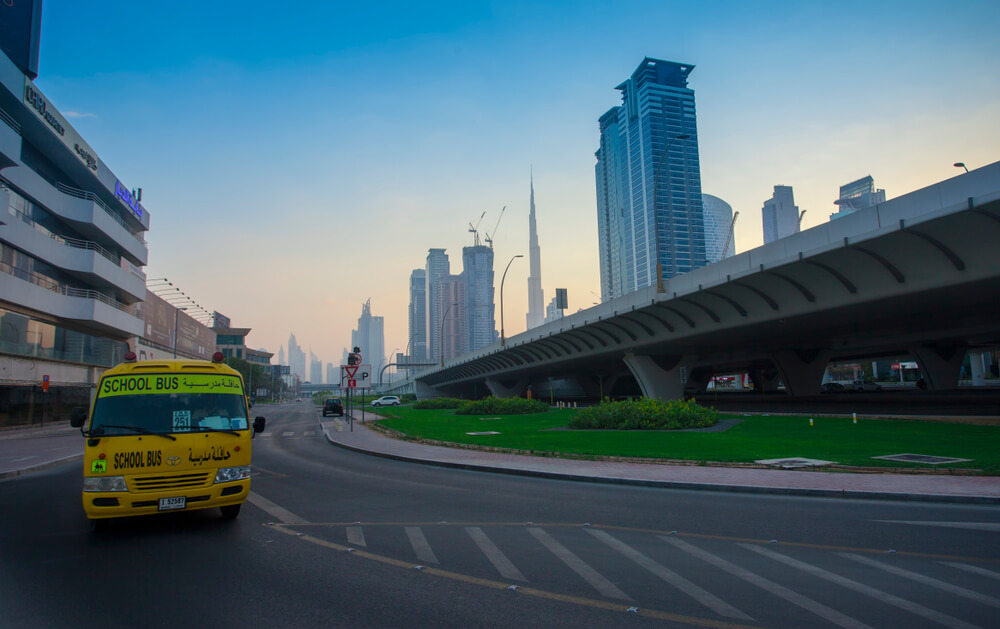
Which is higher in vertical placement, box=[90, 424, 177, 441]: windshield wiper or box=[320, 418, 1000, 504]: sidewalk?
box=[90, 424, 177, 441]: windshield wiper

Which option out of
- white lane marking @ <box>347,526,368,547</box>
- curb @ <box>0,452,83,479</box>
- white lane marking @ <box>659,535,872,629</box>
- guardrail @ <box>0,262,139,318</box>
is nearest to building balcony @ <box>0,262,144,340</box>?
guardrail @ <box>0,262,139,318</box>

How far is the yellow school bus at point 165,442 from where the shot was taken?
7.45 m

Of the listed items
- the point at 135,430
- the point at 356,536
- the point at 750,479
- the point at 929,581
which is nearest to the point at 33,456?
the point at 135,430

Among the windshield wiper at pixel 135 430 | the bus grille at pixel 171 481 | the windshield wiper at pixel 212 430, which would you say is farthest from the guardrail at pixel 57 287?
the bus grille at pixel 171 481

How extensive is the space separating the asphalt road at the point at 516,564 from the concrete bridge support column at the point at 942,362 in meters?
48.7

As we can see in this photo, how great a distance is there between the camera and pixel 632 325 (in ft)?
126

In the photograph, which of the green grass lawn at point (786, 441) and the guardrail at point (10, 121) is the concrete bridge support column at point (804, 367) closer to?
the green grass lawn at point (786, 441)

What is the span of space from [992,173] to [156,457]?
22.0 metres

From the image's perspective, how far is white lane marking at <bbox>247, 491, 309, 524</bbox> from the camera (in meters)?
8.75

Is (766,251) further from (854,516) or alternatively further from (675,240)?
(675,240)

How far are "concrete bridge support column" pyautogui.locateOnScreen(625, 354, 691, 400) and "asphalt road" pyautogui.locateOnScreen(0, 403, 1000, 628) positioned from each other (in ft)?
108

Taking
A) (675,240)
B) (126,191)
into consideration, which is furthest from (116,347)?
(675,240)

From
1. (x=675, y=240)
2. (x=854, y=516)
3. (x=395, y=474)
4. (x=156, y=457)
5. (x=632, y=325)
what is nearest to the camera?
(x=156, y=457)

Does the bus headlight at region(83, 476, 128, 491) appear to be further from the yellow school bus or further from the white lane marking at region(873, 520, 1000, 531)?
the white lane marking at region(873, 520, 1000, 531)
